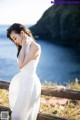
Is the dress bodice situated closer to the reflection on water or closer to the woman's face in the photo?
the woman's face

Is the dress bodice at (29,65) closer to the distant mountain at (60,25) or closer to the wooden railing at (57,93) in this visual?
the wooden railing at (57,93)

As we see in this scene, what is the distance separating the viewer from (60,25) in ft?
195

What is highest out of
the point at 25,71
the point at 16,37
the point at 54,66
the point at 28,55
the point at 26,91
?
the point at 16,37

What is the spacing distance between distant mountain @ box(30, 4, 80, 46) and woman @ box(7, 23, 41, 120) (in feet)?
149

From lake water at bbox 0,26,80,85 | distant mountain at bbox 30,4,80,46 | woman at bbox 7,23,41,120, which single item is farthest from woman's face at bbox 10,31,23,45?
distant mountain at bbox 30,4,80,46

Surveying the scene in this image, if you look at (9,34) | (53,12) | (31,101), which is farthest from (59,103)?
(53,12)

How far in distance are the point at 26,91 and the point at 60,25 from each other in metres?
55.4

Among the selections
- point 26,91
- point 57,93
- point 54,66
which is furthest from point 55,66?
point 26,91

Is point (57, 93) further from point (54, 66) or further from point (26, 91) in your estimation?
point (54, 66)

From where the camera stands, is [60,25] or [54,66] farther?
[60,25]

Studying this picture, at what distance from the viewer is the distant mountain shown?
53.5m

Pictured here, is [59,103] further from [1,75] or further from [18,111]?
[1,75]

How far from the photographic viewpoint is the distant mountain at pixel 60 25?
53531mm

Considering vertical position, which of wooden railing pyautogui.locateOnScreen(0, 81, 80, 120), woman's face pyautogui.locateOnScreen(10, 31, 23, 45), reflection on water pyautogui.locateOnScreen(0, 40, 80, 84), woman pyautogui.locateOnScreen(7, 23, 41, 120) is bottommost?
reflection on water pyautogui.locateOnScreen(0, 40, 80, 84)
